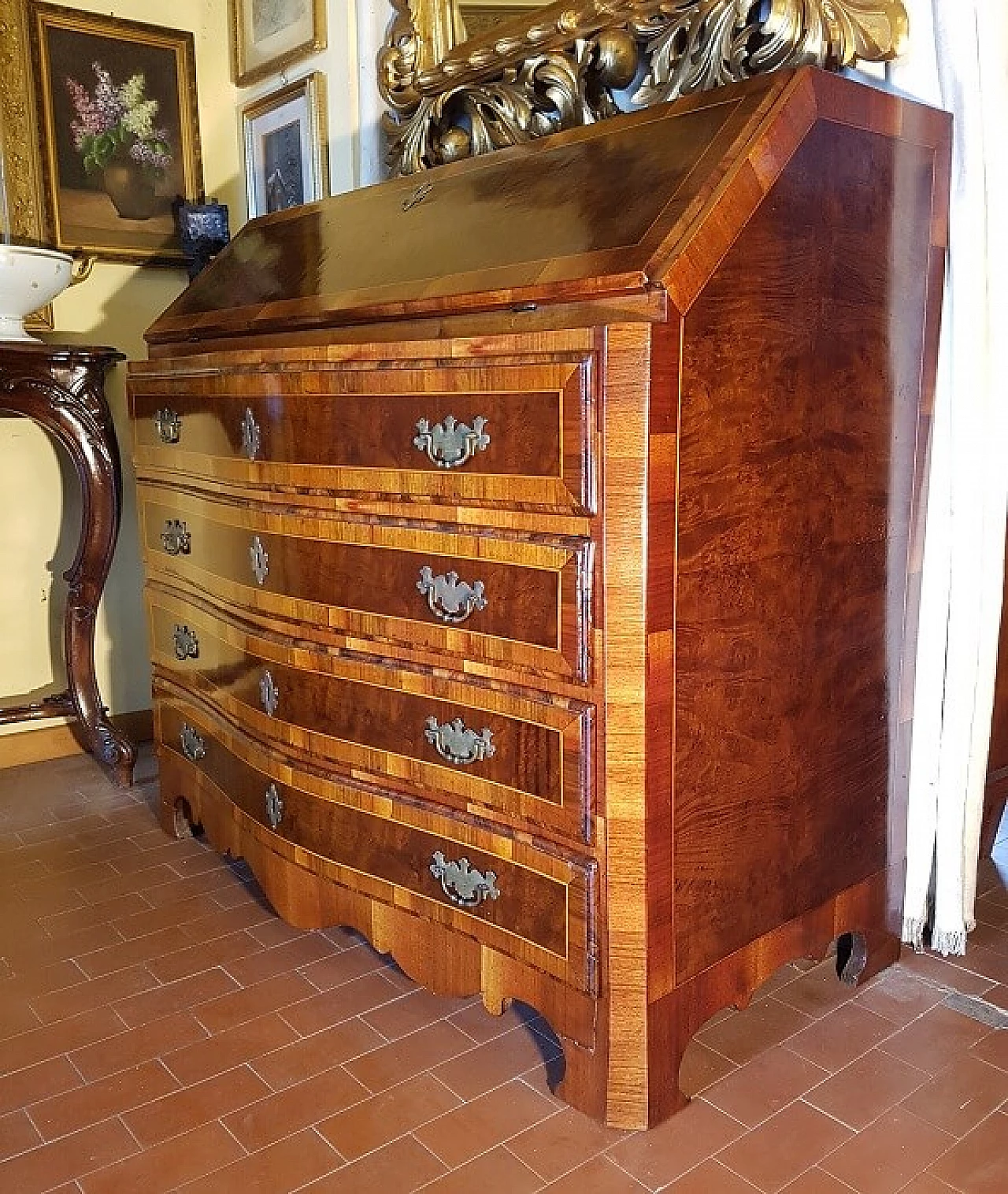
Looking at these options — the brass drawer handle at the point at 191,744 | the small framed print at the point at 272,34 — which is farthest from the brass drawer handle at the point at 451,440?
the small framed print at the point at 272,34

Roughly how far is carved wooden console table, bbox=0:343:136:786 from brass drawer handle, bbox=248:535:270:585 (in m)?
1.20

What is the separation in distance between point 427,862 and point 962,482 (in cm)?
112

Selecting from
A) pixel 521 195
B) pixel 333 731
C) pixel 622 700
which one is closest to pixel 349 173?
pixel 521 195

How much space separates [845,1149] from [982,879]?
3.39ft

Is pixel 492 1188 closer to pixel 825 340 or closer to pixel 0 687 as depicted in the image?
pixel 825 340

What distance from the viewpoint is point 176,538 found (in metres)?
2.45

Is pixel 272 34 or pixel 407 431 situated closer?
pixel 407 431

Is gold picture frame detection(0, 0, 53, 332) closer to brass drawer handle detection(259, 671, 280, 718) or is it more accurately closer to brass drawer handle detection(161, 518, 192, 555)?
brass drawer handle detection(161, 518, 192, 555)

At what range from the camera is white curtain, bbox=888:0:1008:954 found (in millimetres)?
1822

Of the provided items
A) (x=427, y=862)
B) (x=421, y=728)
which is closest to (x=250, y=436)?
(x=421, y=728)

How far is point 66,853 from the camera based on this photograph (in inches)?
108

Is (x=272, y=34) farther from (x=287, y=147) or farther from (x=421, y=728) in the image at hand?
(x=421, y=728)

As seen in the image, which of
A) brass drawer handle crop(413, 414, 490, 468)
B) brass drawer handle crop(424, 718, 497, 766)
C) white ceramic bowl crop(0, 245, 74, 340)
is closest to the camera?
brass drawer handle crop(413, 414, 490, 468)

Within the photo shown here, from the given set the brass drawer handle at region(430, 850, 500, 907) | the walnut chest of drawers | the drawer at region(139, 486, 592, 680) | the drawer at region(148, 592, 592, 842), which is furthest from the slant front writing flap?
the brass drawer handle at region(430, 850, 500, 907)
